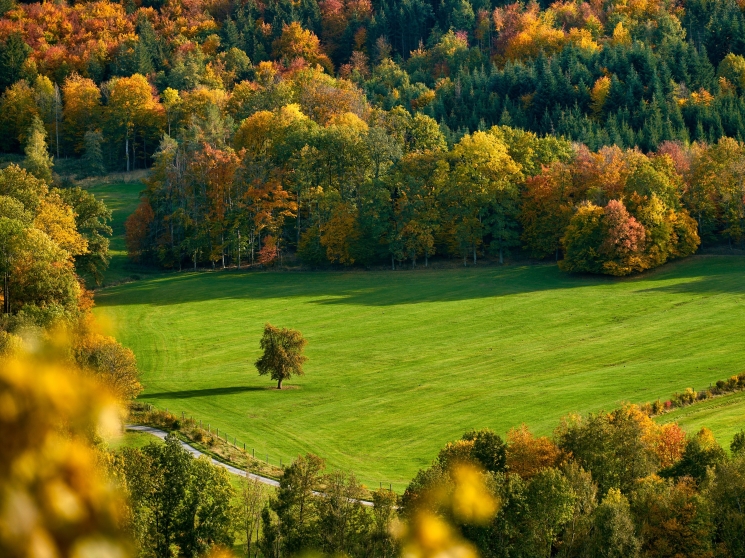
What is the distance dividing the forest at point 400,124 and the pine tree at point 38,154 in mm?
1381

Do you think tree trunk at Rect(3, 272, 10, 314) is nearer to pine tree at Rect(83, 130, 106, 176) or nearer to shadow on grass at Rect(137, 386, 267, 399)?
shadow on grass at Rect(137, 386, 267, 399)

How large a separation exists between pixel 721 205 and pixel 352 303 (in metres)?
39.5

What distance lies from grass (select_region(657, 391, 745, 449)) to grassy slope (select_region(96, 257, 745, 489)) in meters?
3.51

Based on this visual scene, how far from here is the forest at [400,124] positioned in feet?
345

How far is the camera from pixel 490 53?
173875mm


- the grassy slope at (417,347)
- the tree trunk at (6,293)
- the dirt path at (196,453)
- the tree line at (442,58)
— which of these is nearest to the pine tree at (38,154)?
the tree line at (442,58)

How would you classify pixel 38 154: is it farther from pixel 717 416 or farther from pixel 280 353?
pixel 717 416

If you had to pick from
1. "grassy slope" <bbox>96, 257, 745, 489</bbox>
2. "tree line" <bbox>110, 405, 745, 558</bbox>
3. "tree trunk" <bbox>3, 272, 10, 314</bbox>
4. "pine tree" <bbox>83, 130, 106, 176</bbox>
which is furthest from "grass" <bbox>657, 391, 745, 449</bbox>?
"pine tree" <bbox>83, 130, 106, 176</bbox>

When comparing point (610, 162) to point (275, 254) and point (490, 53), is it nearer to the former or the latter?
point (275, 254)

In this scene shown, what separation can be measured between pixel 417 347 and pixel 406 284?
20.4 meters

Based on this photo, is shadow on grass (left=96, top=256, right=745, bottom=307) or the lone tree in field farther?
shadow on grass (left=96, top=256, right=745, bottom=307)

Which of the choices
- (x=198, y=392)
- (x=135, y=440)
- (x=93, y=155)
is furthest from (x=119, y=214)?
(x=135, y=440)

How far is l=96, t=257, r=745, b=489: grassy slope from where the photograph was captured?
60.8m

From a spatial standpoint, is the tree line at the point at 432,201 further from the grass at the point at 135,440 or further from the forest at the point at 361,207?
the grass at the point at 135,440
